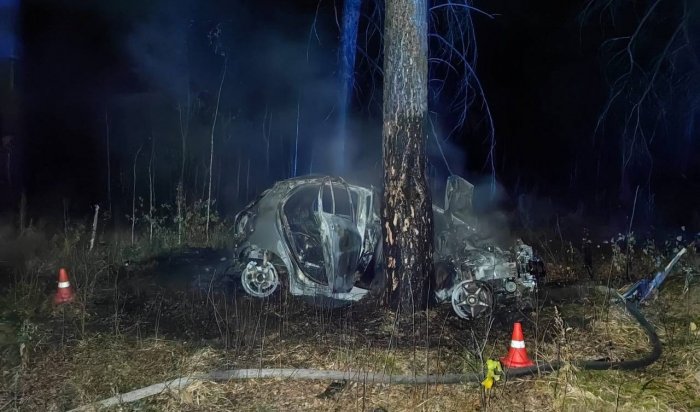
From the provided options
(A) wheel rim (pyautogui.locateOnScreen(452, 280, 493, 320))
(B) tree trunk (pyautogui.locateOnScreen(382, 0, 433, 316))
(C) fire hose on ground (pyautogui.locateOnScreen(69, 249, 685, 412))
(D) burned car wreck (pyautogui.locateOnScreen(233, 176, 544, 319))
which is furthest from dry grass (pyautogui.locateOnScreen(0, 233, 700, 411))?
(B) tree trunk (pyautogui.locateOnScreen(382, 0, 433, 316))

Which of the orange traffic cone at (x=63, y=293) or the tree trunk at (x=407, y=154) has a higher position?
the tree trunk at (x=407, y=154)

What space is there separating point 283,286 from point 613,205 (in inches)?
452

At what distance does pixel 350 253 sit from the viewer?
6.73m

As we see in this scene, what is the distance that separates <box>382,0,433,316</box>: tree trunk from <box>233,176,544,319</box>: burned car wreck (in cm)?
44

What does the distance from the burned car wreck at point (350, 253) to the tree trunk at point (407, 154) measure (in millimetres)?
443

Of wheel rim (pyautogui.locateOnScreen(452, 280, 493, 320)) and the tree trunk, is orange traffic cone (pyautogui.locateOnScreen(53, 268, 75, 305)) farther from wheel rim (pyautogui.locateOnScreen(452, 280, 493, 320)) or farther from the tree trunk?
wheel rim (pyautogui.locateOnScreen(452, 280, 493, 320))

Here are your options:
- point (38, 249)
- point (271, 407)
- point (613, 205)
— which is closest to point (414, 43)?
point (271, 407)

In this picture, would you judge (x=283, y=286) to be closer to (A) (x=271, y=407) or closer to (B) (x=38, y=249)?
(A) (x=271, y=407)

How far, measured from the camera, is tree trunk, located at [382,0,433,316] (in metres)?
5.70

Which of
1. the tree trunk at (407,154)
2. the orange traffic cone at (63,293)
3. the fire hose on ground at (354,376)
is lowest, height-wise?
the orange traffic cone at (63,293)

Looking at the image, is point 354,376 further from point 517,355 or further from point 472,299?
point 472,299

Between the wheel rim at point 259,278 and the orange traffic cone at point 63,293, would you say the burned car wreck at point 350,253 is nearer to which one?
the wheel rim at point 259,278

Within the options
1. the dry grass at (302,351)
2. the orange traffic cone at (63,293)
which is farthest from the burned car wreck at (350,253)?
the orange traffic cone at (63,293)

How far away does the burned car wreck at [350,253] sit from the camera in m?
6.33
